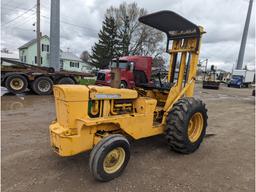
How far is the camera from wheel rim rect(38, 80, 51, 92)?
11.0 metres

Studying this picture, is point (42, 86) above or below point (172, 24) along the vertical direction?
below

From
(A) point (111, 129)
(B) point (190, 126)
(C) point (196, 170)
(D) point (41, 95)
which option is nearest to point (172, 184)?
(C) point (196, 170)

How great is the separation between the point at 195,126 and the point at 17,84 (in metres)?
9.79

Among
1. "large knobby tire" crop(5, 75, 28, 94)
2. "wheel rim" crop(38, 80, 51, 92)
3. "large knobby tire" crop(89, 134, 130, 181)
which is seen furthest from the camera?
"wheel rim" crop(38, 80, 51, 92)

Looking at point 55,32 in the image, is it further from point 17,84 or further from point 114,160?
point 114,160

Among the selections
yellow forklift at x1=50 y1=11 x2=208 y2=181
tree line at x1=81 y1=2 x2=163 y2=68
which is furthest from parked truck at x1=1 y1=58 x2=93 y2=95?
tree line at x1=81 y1=2 x2=163 y2=68

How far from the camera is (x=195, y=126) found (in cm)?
431

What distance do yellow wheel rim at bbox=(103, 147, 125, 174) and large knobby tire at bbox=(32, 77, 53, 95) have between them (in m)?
9.28

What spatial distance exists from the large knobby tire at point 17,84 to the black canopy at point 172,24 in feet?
28.5

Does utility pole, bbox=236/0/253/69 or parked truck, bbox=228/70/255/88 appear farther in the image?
utility pole, bbox=236/0/253/69

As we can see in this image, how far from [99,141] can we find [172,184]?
1.27 meters

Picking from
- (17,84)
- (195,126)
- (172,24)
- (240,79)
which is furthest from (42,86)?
(240,79)

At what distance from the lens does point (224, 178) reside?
3.21 metres

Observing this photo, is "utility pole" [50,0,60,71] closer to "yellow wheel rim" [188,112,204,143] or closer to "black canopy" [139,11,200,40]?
"black canopy" [139,11,200,40]
